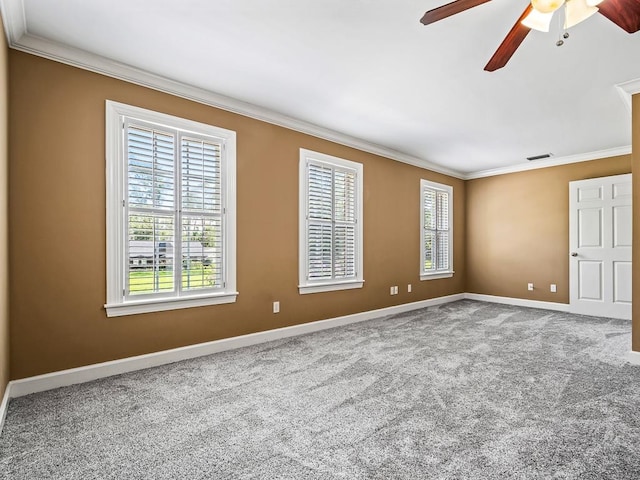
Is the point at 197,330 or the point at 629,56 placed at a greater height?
the point at 629,56

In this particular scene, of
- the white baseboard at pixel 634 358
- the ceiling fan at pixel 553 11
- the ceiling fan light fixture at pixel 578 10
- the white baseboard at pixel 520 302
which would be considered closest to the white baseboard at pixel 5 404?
the ceiling fan at pixel 553 11

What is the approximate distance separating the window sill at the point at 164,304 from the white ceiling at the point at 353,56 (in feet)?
6.34

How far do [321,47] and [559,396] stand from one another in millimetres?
3068

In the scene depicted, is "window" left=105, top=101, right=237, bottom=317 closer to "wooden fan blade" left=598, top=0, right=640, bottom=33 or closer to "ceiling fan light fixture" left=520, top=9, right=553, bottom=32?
"ceiling fan light fixture" left=520, top=9, right=553, bottom=32

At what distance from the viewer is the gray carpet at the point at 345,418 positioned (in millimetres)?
1719

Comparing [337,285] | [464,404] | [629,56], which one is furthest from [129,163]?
[629,56]

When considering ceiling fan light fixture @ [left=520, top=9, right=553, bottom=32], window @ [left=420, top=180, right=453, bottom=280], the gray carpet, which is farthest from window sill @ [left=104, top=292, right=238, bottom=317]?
window @ [left=420, top=180, right=453, bottom=280]

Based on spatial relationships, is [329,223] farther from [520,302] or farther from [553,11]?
[520,302]

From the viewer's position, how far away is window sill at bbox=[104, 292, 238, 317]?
291 cm

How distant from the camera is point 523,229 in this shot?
6.31 meters

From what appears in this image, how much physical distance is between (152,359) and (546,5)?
11.9 feet

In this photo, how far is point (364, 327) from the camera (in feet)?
15.1

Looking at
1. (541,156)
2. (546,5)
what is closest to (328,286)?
(546,5)

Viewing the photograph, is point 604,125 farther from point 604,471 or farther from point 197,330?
point 197,330
